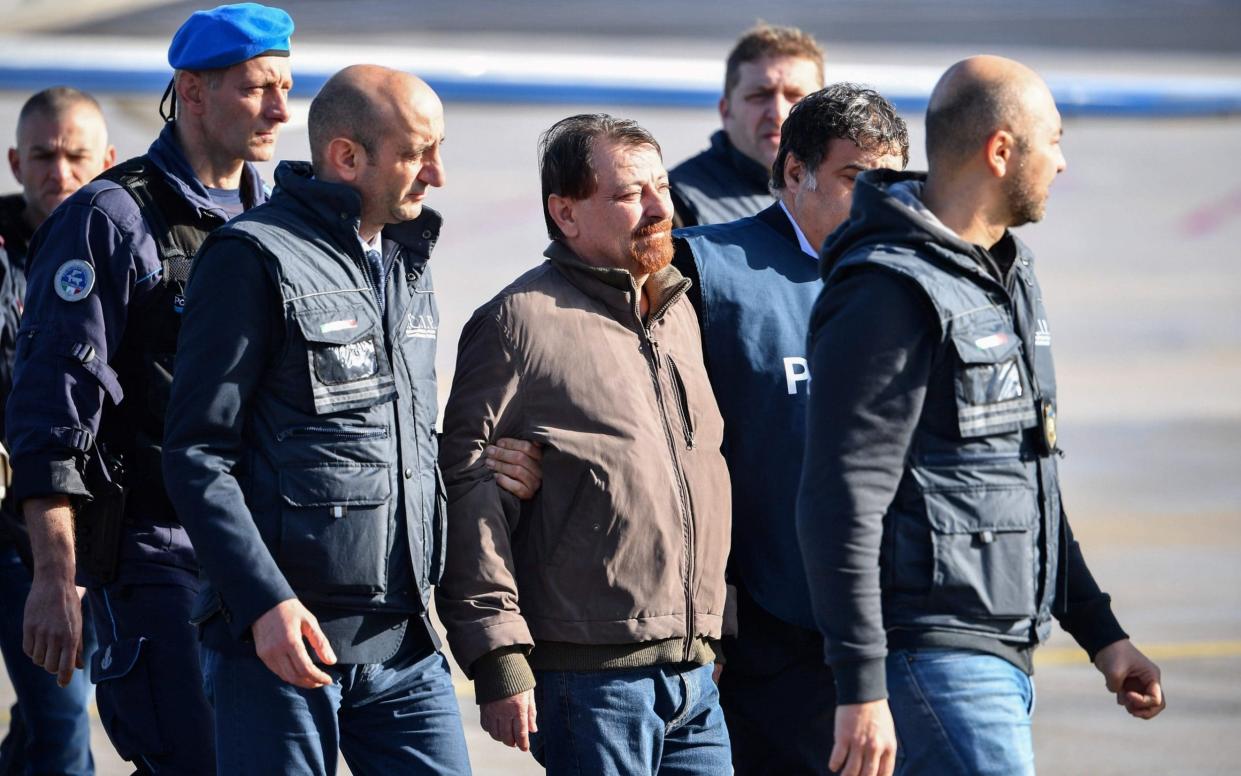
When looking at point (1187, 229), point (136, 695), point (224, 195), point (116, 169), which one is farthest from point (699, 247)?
point (1187, 229)

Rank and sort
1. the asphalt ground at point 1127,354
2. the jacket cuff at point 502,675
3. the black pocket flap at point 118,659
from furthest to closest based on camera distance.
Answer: the asphalt ground at point 1127,354, the black pocket flap at point 118,659, the jacket cuff at point 502,675

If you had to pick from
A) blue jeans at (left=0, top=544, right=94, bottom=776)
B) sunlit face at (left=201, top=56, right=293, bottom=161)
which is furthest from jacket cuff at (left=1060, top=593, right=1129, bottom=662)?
blue jeans at (left=0, top=544, right=94, bottom=776)

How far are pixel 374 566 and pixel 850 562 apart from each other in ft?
2.67

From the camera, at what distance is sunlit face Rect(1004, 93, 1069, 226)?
2520 mm

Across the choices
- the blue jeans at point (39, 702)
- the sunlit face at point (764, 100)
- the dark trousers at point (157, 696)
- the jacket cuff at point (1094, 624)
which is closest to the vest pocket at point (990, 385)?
the jacket cuff at point (1094, 624)

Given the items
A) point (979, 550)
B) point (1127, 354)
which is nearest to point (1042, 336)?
point (979, 550)

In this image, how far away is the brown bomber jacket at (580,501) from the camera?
2.83 meters

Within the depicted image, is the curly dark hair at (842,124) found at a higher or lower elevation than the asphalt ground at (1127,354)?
higher

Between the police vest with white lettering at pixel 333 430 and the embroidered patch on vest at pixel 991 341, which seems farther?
the police vest with white lettering at pixel 333 430

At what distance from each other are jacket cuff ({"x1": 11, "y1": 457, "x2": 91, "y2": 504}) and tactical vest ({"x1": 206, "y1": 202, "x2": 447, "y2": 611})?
0.48 meters

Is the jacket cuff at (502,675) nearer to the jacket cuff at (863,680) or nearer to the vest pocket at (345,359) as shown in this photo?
the vest pocket at (345,359)

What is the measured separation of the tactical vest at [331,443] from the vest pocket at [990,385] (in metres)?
0.95

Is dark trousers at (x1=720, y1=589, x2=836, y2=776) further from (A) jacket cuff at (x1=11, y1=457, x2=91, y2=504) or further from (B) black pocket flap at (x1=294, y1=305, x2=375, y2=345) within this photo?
(A) jacket cuff at (x1=11, y1=457, x2=91, y2=504)

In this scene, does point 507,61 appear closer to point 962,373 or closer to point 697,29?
point 697,29
